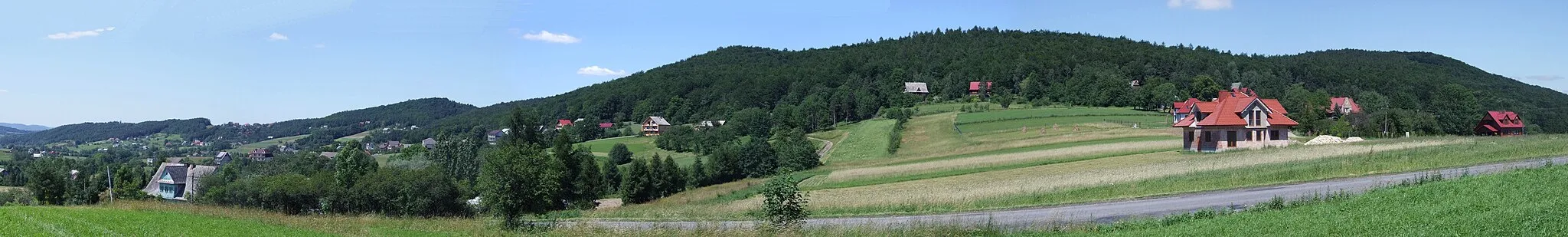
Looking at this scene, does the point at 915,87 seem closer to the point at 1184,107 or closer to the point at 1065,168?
the point at 1184,107

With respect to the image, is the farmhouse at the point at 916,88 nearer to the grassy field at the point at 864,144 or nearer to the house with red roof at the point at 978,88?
the house with red roof at the point at 978,88

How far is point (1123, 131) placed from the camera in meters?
64.9

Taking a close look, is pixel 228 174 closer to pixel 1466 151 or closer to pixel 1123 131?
pixel 1123 131

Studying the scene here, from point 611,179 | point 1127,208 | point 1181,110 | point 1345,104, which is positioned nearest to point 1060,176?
point 1127,208

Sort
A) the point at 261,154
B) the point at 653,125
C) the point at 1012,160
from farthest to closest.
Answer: the point at 261,154 < the point at 653,125 < the point at 1012,160

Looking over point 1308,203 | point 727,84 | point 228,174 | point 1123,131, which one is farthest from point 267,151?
point 1308,203

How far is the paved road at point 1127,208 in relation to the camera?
20.5m

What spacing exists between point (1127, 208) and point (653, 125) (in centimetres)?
12153

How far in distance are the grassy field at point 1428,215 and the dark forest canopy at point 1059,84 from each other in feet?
216

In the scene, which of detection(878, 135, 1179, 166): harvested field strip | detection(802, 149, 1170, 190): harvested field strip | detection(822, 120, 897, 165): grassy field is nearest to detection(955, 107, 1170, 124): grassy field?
detection(822, 120, 897, 165): grassy field

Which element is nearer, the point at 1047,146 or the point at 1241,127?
the point at 1241,127

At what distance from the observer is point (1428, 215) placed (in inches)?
528

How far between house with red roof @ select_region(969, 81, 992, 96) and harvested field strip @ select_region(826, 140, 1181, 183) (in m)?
76.0

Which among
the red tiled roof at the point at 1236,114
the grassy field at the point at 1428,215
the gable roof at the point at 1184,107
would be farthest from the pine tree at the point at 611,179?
the grassy field at the point at 1428,215
